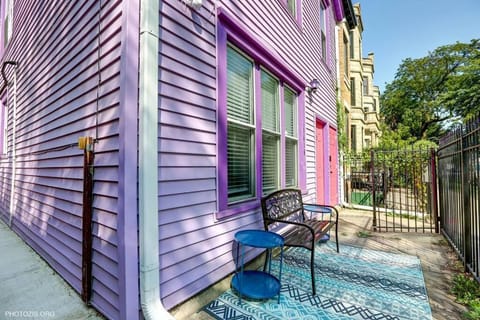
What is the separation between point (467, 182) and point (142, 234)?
3.63 metres

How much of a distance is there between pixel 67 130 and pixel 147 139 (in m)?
1.54

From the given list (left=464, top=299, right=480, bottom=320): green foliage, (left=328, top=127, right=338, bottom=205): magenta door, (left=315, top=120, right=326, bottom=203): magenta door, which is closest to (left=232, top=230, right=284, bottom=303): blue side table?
Answer: (left=464, top=299, right=480, bottom=320): green foliage

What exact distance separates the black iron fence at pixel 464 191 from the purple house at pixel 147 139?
90.0 inches

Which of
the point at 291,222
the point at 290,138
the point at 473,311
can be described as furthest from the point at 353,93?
the point at 473,311

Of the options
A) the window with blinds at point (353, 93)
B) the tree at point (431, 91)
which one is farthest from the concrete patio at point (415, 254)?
the tree at point (431, 91)

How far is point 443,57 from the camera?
1973 cm

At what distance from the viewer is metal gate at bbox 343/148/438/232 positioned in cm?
478

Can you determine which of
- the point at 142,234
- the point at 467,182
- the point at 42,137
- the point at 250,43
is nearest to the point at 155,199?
the point at 142,234

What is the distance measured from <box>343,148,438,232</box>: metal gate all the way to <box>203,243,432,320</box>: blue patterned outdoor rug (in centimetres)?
187

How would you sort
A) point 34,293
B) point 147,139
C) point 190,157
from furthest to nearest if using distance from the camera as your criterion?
point 34,293
point 190,157
point 147,139

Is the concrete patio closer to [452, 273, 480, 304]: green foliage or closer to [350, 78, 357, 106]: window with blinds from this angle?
[452, 273, 480, 304]: green foliage

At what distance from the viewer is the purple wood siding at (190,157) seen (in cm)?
194

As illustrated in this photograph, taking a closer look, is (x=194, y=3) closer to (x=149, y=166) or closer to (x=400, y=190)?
(x=149, y=166)

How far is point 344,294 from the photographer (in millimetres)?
2375
